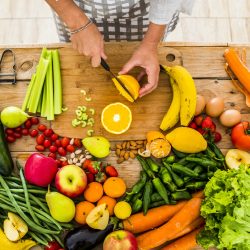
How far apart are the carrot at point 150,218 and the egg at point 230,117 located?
36cm

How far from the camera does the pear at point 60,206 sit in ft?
5.38

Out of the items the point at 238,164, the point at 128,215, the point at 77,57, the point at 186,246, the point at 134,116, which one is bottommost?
the point at 186,246

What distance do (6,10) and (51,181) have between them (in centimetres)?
154

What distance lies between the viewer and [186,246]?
1.69m

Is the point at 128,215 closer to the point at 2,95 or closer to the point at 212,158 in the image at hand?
the point at 212,158

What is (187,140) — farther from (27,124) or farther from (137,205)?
(27,124)

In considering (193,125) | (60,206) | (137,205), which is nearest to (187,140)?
(193,125)

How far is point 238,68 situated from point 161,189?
1.94 ft

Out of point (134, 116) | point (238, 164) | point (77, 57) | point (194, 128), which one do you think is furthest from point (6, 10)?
point (238, 164)

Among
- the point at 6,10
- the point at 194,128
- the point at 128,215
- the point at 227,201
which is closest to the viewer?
the point at 227,201

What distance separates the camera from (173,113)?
1.78 metres

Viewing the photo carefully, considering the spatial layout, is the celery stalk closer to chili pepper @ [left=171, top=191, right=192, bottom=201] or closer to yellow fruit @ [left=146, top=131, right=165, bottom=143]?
yellow fruit @ [left=146, top=131, right=165, bottom=143]

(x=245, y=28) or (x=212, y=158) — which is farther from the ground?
(x=245, y=28)

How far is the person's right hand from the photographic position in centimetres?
169
